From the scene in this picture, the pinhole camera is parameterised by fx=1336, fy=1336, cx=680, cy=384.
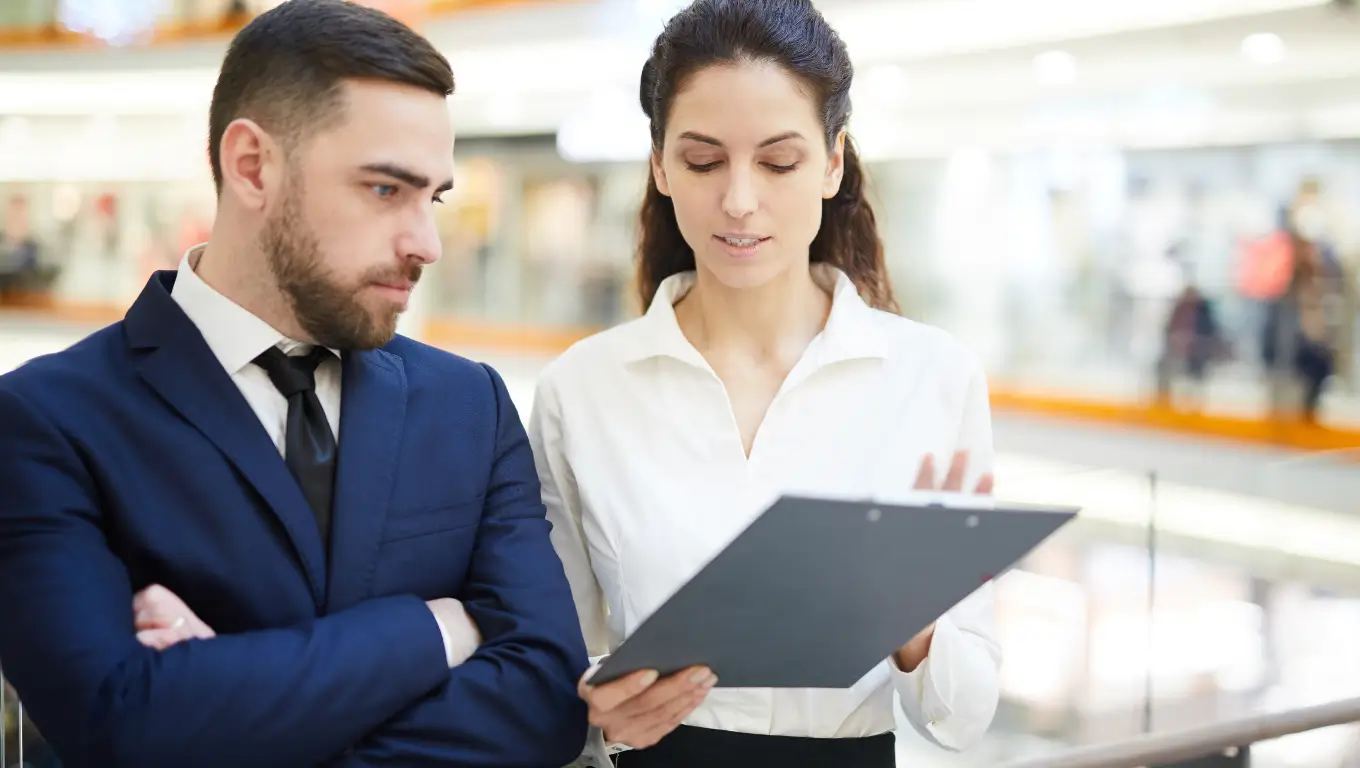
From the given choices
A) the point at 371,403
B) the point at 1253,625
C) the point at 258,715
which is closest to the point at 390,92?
the point at 371,403

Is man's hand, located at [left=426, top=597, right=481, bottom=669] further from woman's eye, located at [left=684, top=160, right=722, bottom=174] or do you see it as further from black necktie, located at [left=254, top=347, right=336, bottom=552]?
woman's eye, located at [left=684, top=160, right=722, bottom=174]

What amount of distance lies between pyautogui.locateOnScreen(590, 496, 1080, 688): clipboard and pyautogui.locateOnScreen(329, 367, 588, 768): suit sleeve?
0.43 feet

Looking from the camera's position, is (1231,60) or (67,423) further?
(1231,60)

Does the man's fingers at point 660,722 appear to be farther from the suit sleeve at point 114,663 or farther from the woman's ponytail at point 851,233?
the woman's ponytail at point 851,233

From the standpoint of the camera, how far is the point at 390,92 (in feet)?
5.18

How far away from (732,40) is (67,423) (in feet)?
3.36

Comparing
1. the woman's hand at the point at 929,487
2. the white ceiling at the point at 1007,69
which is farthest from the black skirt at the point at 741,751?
the white ceiling at the point at 1007,69

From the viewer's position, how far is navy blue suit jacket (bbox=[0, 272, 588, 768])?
4.53ft

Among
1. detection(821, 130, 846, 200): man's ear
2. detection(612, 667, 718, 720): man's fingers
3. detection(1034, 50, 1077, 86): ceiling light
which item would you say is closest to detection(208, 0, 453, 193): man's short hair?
detection(821, 130, 846, 200): man's ear

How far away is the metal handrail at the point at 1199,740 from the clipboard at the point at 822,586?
217 mm

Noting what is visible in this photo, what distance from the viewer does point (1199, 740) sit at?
1782 millimetres

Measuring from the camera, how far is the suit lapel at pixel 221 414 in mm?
1516

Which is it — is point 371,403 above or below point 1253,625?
above

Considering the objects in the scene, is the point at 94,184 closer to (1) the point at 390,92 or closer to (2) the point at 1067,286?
(2) the point at 1067,286
